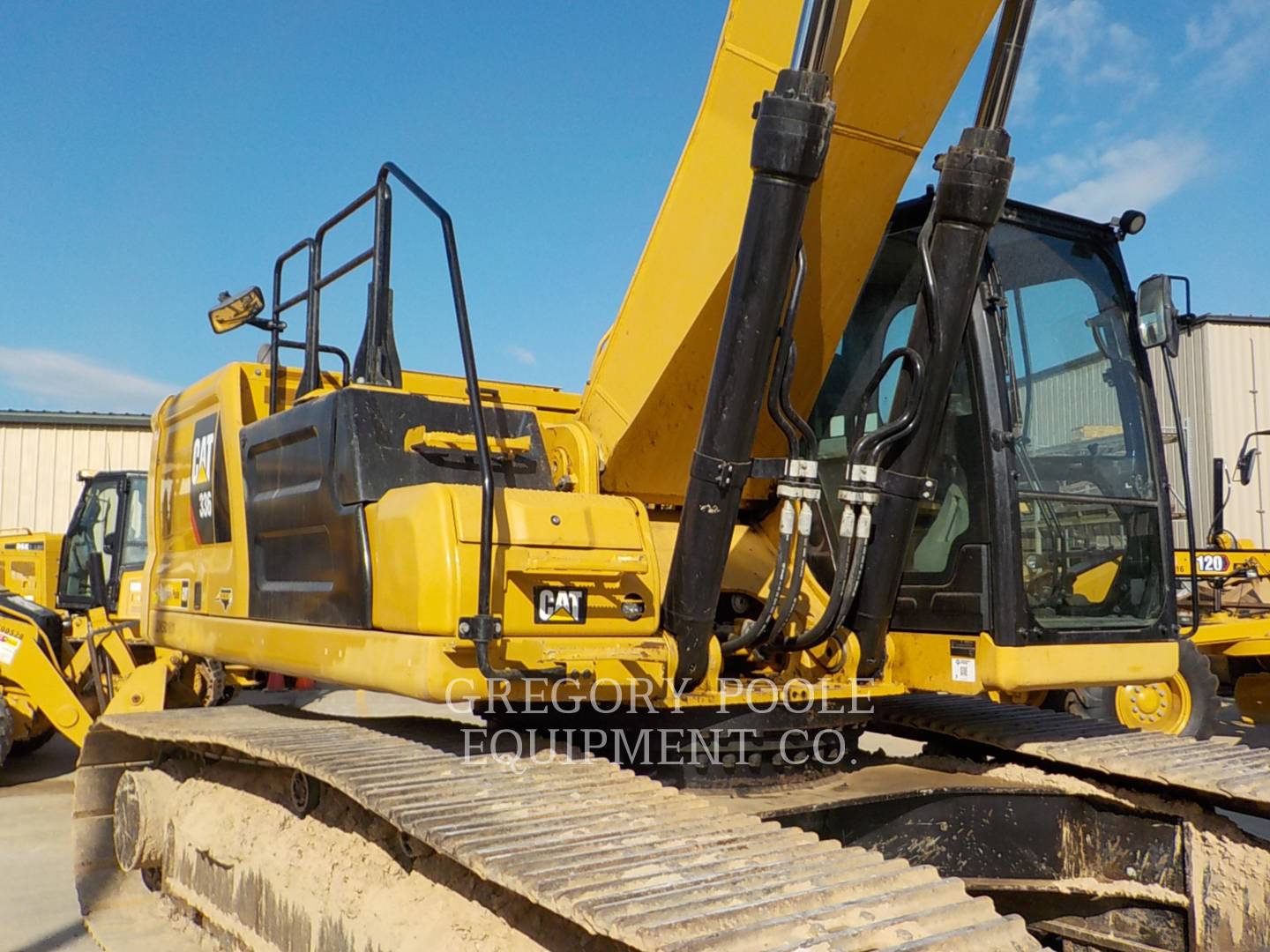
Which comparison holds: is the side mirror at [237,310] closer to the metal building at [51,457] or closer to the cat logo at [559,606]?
the cat logo at [559,606]

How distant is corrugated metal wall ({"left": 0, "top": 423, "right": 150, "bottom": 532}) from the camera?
19562 millimetres

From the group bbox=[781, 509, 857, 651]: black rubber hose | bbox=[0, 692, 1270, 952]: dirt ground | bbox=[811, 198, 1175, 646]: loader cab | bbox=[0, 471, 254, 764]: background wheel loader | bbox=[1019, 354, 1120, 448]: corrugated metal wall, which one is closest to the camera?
bbox=[781, 509, 857, 651]: black rubber hose

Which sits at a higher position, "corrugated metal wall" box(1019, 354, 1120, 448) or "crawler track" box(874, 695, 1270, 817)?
"corrugated metal wall" box(1019, 354, 1120, 448)

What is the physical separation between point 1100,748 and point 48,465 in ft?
66.0

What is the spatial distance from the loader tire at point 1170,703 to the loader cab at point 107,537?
25.0ft

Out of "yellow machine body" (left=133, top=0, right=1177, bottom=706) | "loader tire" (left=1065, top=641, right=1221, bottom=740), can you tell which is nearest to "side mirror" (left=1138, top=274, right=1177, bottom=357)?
"yellow machine body" (left=133, top=0, right=1177, bottom=706)

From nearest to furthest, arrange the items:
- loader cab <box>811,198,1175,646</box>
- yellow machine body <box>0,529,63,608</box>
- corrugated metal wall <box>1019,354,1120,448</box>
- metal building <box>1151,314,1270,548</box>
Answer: loader cab <box>811,198,1175,646</box> < corrugated metal wall <box>1019,354,1120,448</box> < yellow machine body <box>0,529,63,608</box> < metal building <box>1151,314,1270,548</box>

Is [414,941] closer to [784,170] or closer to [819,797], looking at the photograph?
[819,797]

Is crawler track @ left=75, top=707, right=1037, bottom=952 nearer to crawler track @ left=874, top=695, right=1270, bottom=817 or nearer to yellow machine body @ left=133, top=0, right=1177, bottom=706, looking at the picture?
yellow machine body @ left=133, top=0, right=1177, bottom=706

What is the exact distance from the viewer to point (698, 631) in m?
3.14

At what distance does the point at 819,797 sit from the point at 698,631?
650 millimetres

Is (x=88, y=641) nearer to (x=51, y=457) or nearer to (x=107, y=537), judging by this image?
(x=107, y=537)

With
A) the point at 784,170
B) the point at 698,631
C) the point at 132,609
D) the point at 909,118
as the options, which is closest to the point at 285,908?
the point at 698,631

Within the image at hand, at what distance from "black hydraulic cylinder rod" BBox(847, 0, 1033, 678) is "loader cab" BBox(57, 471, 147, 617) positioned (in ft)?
24.8
